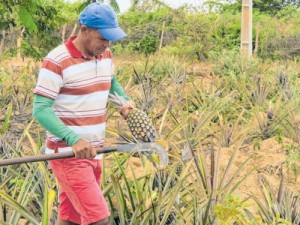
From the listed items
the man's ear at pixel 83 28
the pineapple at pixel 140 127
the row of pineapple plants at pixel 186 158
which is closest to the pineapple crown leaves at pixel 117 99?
the pineapple at pixel 140 127

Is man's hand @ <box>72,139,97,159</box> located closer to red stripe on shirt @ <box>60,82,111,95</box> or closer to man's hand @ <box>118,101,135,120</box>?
red stripe on shirt @ <box>60,82,111,95</box>

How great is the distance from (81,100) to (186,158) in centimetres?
130

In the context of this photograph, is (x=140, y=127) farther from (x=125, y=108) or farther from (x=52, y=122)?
(x=52, y=122)

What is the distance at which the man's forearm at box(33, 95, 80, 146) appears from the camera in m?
2.56

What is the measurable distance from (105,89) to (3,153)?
164 cm

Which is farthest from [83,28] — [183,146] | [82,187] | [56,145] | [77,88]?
[183,146]

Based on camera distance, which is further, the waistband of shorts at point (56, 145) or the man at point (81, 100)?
the waistband of shorts at point (56, 145)

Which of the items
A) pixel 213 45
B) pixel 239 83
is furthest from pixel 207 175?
pixel 213 45

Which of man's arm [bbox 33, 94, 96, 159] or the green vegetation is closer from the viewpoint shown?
man's arm [bbox 33, 94, 96, 159]

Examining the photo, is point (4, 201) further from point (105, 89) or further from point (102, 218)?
point (105, 89)

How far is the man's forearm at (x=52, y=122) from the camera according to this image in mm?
2562

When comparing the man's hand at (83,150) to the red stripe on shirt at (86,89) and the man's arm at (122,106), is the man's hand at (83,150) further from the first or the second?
the man's arm at (122,106)

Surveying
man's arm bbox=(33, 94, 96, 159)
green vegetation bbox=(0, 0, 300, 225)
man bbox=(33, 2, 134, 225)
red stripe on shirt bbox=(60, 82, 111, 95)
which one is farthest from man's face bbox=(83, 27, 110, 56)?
green vegetation bbox=(0, 0, 300, 225)

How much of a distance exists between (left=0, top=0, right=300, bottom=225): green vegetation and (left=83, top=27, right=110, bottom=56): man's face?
1.78 feet
